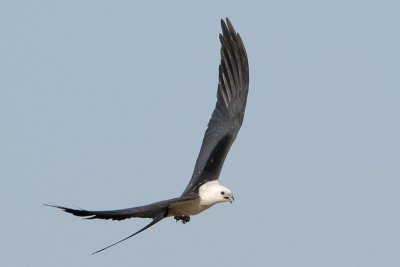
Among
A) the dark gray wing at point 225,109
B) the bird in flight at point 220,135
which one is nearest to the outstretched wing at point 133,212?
the bird in flight at point 220,135

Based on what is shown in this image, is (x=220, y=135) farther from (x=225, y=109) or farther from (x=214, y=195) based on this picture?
(x=214, y=195)

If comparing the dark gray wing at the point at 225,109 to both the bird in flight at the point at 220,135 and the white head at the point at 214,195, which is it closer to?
the bird in flight at the point at 220,135

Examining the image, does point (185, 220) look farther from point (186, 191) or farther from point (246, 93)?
point (246, 93)

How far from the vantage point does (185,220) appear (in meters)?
23.8

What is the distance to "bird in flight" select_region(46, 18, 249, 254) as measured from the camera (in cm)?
2367

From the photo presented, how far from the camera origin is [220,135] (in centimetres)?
2695

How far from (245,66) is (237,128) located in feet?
4.98

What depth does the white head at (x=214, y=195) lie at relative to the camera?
23.8 meters

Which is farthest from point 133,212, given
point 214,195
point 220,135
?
point 220,135

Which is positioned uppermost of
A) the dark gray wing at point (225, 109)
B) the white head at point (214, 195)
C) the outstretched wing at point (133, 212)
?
the dark gray wing at point (225, 109)

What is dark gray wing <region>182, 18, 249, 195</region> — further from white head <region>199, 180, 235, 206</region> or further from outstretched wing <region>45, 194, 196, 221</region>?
outstretched wing <region>45, 194, 196, 221</region>

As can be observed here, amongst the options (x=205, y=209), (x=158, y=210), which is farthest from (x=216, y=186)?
(x=158, y=210)

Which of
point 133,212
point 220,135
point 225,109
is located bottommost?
point 133,212

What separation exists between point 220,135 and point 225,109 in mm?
745
